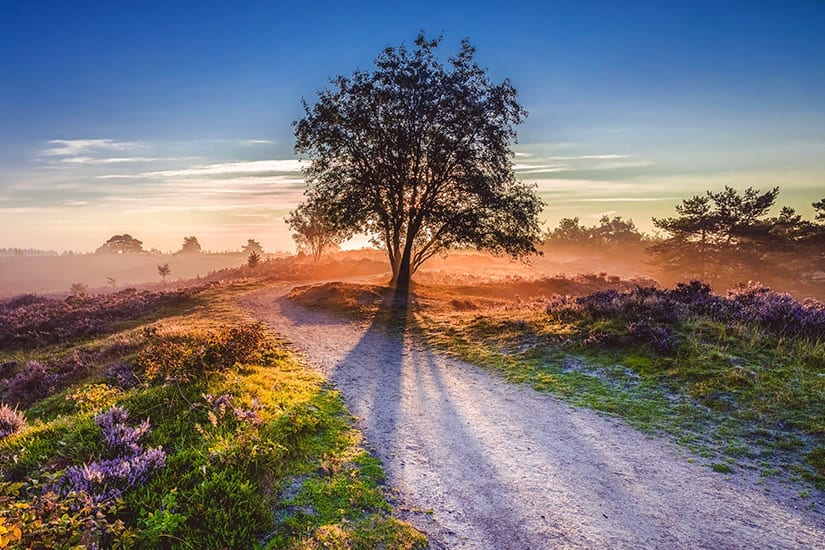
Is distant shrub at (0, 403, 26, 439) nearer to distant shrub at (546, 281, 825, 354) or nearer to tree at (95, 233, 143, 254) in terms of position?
distant shrub at (546, 281, 825, 354)

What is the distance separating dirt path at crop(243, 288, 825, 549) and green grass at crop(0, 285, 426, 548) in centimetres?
71

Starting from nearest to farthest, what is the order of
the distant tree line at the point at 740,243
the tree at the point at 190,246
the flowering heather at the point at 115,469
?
the flowering heather at the point at 115,469 → the distant tree line at the point at 740,243 → the tree at the point at 190,246

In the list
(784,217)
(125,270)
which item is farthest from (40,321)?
(125,270)

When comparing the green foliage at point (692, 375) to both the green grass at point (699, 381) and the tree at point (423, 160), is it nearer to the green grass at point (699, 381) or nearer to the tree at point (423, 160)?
the green grass at point (699, 381)

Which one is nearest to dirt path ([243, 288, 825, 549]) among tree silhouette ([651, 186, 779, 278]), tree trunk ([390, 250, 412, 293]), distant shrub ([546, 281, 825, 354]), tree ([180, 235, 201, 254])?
distant shrub ([546, 281, 825, 354])

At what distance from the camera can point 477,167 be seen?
25062 millimetres

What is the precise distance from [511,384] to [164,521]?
8.16 metres

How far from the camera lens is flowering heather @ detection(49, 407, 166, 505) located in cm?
464

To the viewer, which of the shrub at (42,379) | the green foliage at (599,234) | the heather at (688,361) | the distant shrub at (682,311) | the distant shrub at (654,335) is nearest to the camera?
the heather at (688,361)

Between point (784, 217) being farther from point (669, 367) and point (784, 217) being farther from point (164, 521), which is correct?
point (164, 521)

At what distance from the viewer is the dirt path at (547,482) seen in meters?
4.81

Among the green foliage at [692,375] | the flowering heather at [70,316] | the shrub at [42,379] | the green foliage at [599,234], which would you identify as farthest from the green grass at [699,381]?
the green foliage at [599,234]

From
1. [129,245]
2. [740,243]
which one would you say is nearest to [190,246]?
[129,245]

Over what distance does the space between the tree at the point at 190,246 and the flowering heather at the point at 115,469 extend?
477 ft
